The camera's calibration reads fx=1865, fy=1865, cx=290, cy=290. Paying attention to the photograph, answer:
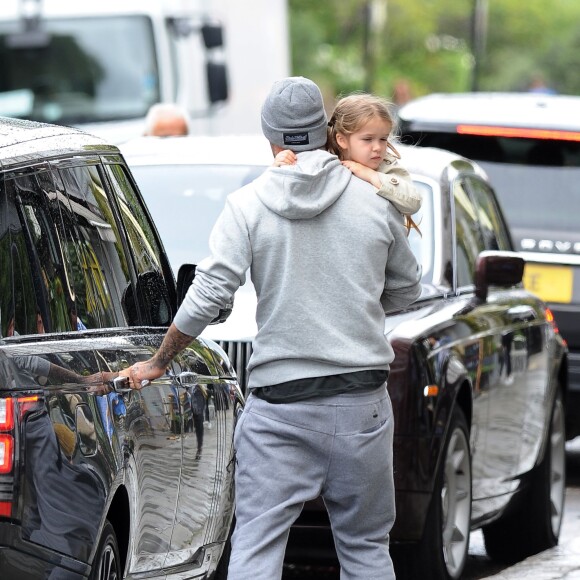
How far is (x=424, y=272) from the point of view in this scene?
7.81 metres

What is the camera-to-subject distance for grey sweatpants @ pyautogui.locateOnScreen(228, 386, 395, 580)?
4996mm

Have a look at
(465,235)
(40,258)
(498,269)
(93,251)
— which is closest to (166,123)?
(465,235)

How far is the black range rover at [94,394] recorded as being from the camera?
419 centimetres

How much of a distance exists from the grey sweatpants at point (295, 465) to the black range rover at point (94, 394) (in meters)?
0.26

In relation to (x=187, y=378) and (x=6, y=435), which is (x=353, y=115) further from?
(x=6, y=435)

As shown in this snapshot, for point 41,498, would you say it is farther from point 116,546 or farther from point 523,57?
point 523,57

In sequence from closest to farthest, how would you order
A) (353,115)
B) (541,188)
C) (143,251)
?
1. (353,115)
2. (143,251)
3. (541,188)

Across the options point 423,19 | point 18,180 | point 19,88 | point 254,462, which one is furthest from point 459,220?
point 423,19

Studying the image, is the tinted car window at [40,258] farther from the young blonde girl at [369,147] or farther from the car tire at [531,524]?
the car tire at [531,524]

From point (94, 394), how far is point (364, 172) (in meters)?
1.00

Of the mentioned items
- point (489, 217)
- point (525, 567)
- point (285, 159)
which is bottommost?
point (525, 567)

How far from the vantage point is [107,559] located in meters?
4.62

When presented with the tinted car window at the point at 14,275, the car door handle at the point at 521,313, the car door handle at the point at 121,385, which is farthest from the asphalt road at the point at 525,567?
the tinted car window at the point at 14,275

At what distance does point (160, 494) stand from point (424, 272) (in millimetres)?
2927
